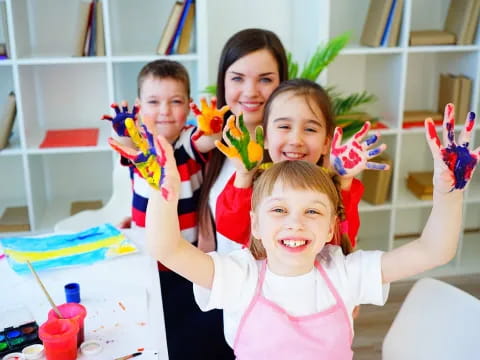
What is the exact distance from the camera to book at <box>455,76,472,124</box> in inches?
123

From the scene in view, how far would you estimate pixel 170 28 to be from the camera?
2822mm

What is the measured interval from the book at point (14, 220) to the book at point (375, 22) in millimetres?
1909

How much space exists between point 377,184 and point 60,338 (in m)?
2.26

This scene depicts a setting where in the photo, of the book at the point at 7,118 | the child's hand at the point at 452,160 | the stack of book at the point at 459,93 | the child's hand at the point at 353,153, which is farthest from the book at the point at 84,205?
the child's hand at the point at 452,160

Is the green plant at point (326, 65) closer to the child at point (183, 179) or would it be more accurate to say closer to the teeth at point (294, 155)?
the child at point (183, 179)

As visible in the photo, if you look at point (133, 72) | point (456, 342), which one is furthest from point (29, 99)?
point (456, 342)

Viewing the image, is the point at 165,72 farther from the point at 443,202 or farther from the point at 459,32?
the point at 459,32

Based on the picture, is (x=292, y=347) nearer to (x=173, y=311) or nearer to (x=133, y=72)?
(x=173, y=311)

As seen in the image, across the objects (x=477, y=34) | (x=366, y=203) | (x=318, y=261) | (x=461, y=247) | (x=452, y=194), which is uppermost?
(x=477, y=34)

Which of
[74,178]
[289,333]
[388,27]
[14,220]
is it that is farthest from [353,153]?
[74,178]

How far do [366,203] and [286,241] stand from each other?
2136 mm

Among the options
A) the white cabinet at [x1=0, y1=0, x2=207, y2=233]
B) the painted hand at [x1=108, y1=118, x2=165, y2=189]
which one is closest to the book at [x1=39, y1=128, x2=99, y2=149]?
the white cabinet at [x1=0, y1=0, x2=207, y2=233]

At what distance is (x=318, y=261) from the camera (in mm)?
1312

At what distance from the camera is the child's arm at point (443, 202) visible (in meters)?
1.12
